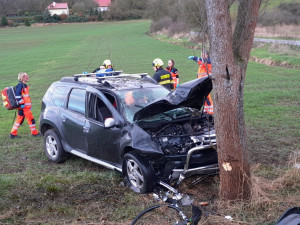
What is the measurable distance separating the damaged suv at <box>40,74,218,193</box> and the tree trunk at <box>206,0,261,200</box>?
0.64 meters

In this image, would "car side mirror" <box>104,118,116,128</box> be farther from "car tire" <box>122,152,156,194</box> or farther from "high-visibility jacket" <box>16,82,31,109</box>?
"high-visibility jacket" <box>16,82,31,109</box>

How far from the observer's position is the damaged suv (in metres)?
5.68

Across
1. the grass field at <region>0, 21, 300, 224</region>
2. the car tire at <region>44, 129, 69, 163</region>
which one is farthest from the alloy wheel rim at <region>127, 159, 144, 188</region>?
the car tire at <region>44, 129, 69, 163</region>

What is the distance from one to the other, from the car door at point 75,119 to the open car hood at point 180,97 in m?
1.33

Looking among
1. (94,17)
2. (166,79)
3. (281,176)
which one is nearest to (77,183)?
(281,176)

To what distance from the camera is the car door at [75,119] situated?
704 cm

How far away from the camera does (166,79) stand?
408 inches

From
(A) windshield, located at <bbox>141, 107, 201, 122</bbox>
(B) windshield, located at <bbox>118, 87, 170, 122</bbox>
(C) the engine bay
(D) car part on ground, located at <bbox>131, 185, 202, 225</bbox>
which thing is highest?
(B) windshield, located at <bbox>118, 87, 170, 122</bbox>

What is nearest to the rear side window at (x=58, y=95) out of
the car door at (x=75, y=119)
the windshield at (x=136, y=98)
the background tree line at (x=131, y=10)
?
the car door at (x=75, y=119)

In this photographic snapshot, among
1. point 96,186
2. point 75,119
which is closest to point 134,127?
point 96,186

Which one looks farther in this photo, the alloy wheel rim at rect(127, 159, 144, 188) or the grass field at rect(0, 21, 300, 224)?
the alloy wheel rim at rect(127, 159, 144, 188)

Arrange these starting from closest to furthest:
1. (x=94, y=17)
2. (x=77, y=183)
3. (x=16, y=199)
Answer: (x=16, y=199)
(x=77, y=183)
(x=94, y=17)

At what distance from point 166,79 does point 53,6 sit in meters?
108

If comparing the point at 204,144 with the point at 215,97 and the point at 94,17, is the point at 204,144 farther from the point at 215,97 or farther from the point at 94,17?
the point at 94,17
